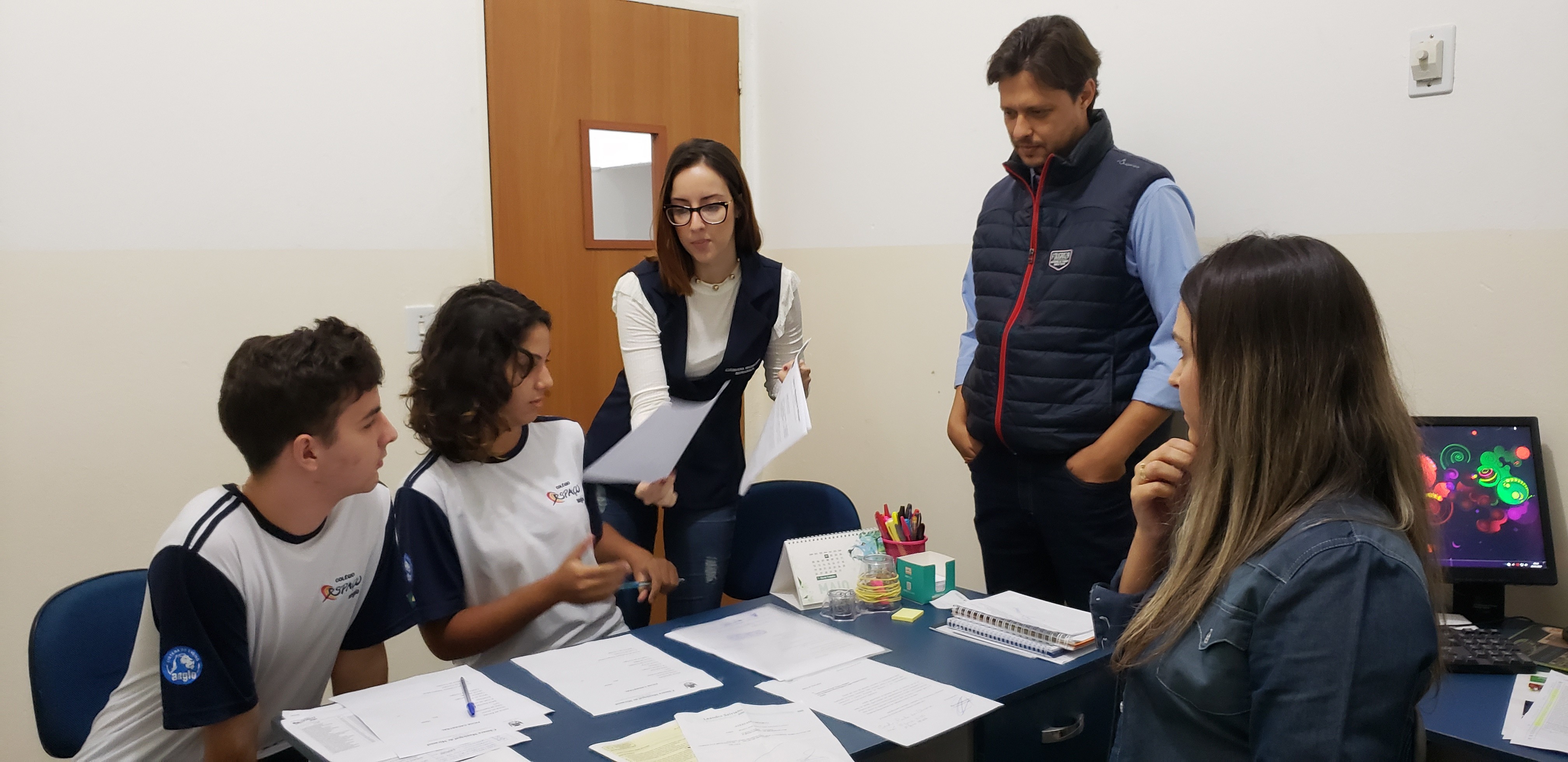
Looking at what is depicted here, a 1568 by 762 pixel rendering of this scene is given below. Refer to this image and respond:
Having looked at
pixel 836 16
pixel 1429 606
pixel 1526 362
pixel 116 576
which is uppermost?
pixel 836 16

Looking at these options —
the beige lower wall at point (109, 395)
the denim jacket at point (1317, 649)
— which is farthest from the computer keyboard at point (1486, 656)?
the beige lower wall at point (109, 395)

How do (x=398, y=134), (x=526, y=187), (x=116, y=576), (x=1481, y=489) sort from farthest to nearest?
(x=526, y=187)
(x=398, y=134)
(x=1481, y=489)
(x=116, y=576)

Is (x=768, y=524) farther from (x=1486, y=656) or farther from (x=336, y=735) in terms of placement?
(x=1486, y=656)

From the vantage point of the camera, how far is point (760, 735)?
1.31m

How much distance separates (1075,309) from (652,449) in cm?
89

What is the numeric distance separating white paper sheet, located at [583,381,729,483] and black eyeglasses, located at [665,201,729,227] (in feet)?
1.63

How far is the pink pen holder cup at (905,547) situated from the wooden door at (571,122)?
58.9 inches

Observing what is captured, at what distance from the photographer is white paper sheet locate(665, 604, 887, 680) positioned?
1582 millimetres

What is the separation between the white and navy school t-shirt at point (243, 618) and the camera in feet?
4.44

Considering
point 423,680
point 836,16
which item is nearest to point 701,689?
point 423,680

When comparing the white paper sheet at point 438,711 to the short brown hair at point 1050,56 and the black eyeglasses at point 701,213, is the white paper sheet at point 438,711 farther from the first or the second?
the short brown hair at point 1050,56

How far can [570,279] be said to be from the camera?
3.23m

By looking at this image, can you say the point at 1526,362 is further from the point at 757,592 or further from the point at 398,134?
the point at 398,134

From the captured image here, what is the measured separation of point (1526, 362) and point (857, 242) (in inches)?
72.7
